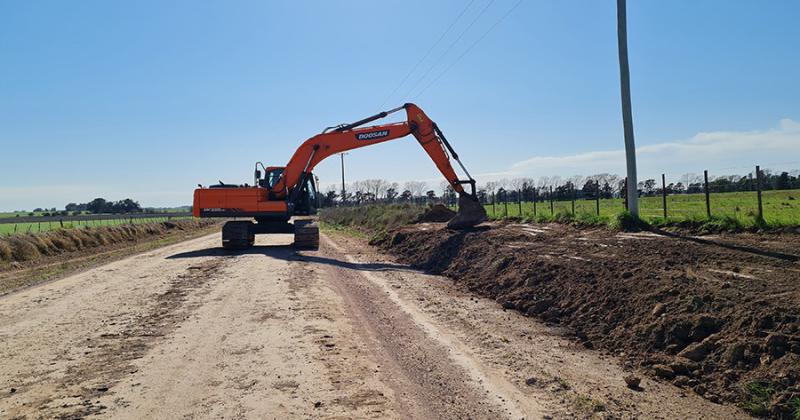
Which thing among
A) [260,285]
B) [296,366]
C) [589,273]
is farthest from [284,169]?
[296,366]

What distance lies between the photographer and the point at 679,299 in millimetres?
7590

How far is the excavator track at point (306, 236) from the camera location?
21625mm

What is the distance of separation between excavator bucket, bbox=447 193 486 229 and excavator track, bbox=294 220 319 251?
18.4ft

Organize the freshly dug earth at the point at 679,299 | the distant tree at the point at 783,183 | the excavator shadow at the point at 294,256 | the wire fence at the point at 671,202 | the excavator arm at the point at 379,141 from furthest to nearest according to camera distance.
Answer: the distant tree at the point at 783,183, the excavator arm at the point at 379,141, the excavator shadow at the point at 294,256, the wire fence at the point at 671,202, the freshly dug earth at the point at 679,299

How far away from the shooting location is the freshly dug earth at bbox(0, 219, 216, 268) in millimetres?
21938

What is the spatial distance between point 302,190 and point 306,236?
2.38 metres

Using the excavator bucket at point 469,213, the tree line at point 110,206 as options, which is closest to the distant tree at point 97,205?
the tree line at point 110,206

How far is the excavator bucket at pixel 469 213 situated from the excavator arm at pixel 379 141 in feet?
0.93

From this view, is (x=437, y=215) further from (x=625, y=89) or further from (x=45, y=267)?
(x=45, y=267)

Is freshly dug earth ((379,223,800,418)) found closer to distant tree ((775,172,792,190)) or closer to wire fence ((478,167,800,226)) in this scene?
wire fence ((478,167,800,226))

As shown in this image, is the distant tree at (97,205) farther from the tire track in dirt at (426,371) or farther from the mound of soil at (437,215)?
the tire track in dirt at (426,371)

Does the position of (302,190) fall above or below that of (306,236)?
above

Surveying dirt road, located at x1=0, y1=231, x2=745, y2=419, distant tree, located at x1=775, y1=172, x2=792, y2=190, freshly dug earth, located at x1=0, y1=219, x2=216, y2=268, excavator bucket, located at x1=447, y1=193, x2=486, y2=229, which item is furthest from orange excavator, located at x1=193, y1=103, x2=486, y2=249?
distant tree, located at x1=775, y1=172, x2=792, y2=190

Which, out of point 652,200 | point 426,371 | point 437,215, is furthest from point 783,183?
point 426,371
